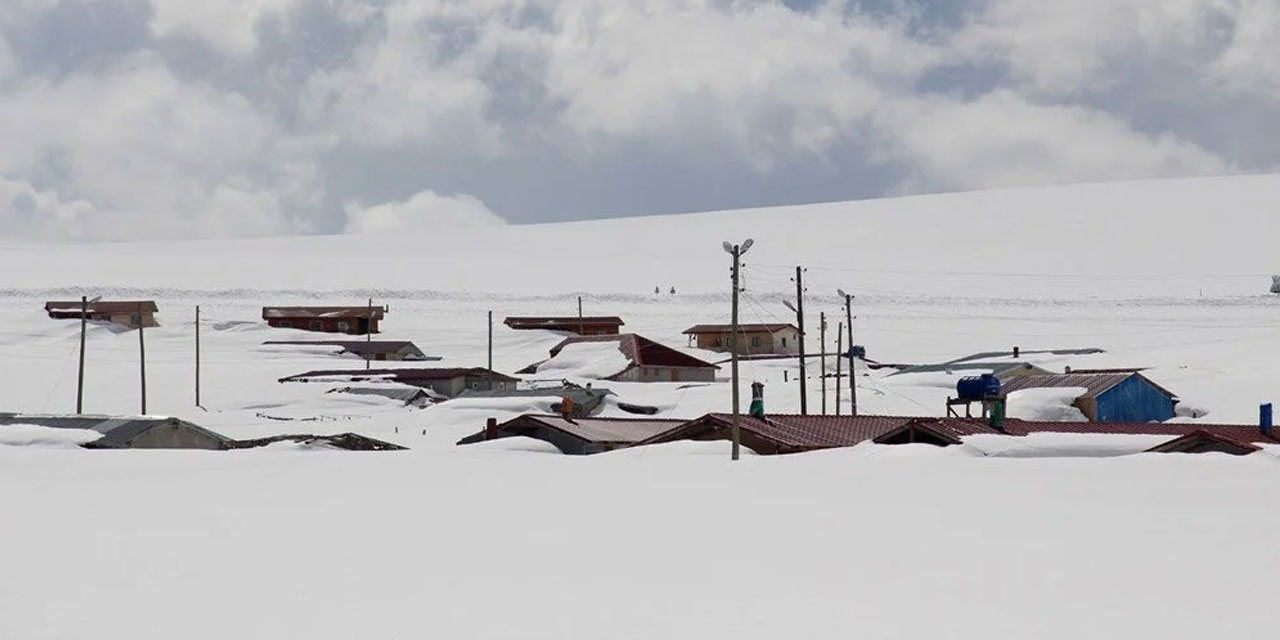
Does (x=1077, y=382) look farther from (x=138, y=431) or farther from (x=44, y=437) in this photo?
(x=44, y=437)

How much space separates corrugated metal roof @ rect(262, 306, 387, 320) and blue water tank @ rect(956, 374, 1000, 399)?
201 feet

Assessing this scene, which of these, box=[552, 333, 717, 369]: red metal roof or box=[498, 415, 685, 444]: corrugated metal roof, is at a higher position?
box=[552, 333, 717, 369]: red metal roof

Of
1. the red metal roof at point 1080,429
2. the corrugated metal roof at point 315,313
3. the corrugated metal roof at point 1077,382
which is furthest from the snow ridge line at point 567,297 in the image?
the red metal roof at point 1080,429

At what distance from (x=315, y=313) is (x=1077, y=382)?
59.4m

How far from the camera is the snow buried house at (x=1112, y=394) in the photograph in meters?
45.0

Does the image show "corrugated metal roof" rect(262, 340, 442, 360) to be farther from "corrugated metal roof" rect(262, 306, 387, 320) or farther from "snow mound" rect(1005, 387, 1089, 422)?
"snow mound" rect(1005, 387, 1089, 422)

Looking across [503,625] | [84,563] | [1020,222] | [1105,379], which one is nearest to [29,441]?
[84,563]

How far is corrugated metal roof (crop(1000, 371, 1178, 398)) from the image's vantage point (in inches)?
1791

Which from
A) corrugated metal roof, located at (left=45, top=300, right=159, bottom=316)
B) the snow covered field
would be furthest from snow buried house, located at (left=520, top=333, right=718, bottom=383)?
corrugated metal roof, located at (left=45, top=300, right=159, bottom=316)

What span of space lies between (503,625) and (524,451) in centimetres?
2019

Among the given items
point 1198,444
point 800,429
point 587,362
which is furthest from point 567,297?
point 1198,444

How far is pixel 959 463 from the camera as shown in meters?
26.2

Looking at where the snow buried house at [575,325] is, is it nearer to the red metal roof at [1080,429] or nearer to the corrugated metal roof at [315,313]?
the corrugated metal roof at [315,313]

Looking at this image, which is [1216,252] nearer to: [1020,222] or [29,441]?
[1020,222]
